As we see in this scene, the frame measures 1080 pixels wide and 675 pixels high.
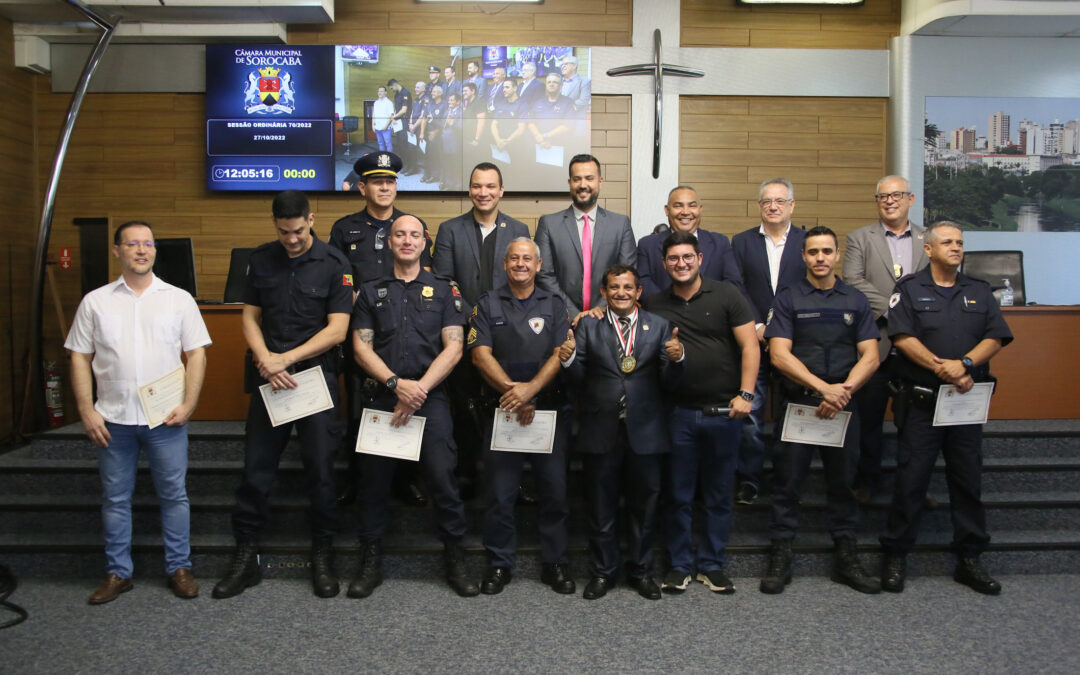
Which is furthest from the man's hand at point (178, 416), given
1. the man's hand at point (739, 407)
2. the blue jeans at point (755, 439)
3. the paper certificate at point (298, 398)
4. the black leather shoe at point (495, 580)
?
the blue jeans at point (755, 439)

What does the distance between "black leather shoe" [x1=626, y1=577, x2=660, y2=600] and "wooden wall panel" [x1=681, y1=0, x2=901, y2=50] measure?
4.08m

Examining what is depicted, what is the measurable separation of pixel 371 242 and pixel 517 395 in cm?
116

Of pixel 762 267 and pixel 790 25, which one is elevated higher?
pixel 790 25

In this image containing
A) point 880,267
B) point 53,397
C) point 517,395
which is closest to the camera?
point 517,395

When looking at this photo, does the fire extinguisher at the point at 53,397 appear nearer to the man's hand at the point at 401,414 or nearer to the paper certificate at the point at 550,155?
the man's hand at the point at 401,414

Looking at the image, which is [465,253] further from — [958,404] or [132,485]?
→ [958,404]

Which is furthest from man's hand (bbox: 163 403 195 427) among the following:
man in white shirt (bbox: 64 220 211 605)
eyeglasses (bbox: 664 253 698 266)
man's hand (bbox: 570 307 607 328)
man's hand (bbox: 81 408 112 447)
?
eyeglasses (bbox: 664 253 698 266)

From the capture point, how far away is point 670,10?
5777 millimetres

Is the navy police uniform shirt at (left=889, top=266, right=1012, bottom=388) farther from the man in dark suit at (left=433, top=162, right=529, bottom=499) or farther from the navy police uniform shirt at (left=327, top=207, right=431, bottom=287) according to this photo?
the navy police uniform shirt at (left=327, top=207, right=431, bottom=287)

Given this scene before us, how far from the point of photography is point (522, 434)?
11.4 feet

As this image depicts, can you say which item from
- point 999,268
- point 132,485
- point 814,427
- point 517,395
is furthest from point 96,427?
point 999,268

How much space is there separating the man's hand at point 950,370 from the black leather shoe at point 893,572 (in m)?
0.86

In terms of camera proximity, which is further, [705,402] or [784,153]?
[784,153]

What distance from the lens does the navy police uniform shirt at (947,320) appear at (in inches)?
141
